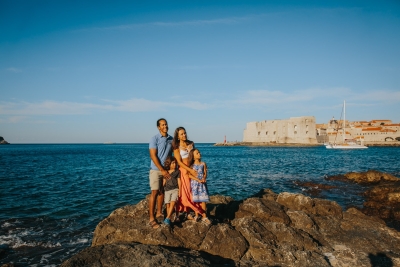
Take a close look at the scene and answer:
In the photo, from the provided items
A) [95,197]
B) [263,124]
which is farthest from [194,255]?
[263,124]

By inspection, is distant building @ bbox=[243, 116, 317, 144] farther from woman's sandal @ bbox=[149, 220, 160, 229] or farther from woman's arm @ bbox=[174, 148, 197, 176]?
woman's sandal @ bbox=[149, 220, 160, 229]

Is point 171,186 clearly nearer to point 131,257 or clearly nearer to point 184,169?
point 184,169

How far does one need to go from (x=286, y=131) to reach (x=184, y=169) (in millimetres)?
74632

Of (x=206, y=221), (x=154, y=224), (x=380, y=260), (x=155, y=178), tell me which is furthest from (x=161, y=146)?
(x=380, y=260)

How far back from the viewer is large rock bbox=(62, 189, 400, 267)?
12.5 feet

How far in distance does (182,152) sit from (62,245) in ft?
13.8

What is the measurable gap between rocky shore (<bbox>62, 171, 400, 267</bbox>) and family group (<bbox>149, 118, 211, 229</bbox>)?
13.9 inches

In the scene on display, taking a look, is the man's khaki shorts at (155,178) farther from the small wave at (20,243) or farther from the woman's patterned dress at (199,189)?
the small wave at (20,243)

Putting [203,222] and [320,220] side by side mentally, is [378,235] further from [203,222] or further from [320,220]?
[203,222]

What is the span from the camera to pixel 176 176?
4.99 metres

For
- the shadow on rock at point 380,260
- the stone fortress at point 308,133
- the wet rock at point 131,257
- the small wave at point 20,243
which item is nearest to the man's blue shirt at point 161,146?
the wet rock at point 131,257

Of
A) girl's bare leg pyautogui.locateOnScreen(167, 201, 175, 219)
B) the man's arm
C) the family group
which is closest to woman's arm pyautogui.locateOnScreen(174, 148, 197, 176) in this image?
the family group

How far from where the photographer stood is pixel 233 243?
15.1 feet

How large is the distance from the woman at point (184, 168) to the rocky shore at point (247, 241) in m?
0.36
